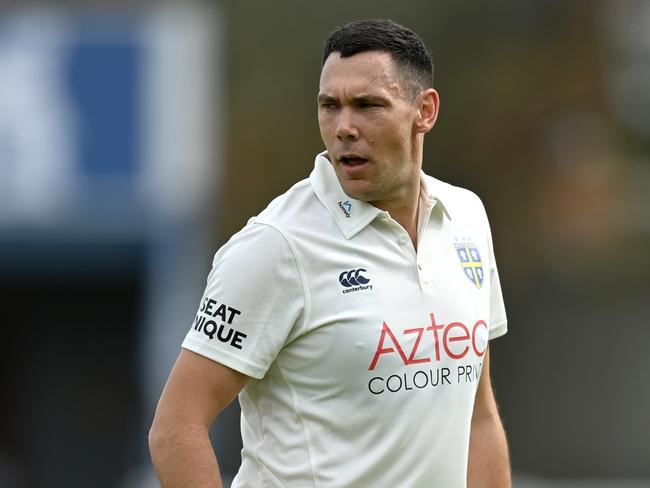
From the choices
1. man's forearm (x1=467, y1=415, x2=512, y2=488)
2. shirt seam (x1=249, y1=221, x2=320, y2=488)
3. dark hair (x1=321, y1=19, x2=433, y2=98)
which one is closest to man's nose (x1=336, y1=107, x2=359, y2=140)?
dark hair (x1=321, y1=19, x2=433, y2=98)

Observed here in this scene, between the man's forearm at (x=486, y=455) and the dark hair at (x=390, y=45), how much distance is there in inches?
45.2

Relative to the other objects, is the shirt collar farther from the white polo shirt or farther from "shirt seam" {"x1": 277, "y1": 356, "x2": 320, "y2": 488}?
"shirt seam" {"x1": 277, "y1": 356, "x2": 320, "y2": 488}

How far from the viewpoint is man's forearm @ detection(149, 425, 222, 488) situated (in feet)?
15.6

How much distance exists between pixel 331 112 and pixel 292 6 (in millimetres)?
19128

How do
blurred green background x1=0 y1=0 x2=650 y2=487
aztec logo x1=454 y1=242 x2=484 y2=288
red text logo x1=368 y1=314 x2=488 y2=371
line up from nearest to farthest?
red text logo x1=368 y1=314 x2=488 y2=371 → aztec logo x1=454 y1=242 x2=484 y2=288 → blurred green background x1=0 y1=0 x2=650 y2=487

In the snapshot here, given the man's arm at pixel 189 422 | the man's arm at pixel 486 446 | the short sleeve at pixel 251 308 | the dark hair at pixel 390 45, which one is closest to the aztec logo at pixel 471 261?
the man's arm at pixel 486 446

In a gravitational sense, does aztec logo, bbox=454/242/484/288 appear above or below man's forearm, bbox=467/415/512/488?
above

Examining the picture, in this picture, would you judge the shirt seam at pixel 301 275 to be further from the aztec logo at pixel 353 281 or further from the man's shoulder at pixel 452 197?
the man's shoulder at pixel 452 197

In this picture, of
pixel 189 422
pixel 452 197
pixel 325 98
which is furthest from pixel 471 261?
pixel 189 422

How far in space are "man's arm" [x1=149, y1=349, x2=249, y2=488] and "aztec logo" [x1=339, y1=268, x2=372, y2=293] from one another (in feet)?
1.35

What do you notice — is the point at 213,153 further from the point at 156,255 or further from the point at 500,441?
the point at 500,441

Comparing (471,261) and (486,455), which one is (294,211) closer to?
(471,261)

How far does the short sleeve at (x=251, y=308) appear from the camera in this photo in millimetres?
4801

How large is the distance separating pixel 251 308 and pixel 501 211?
1780cm
